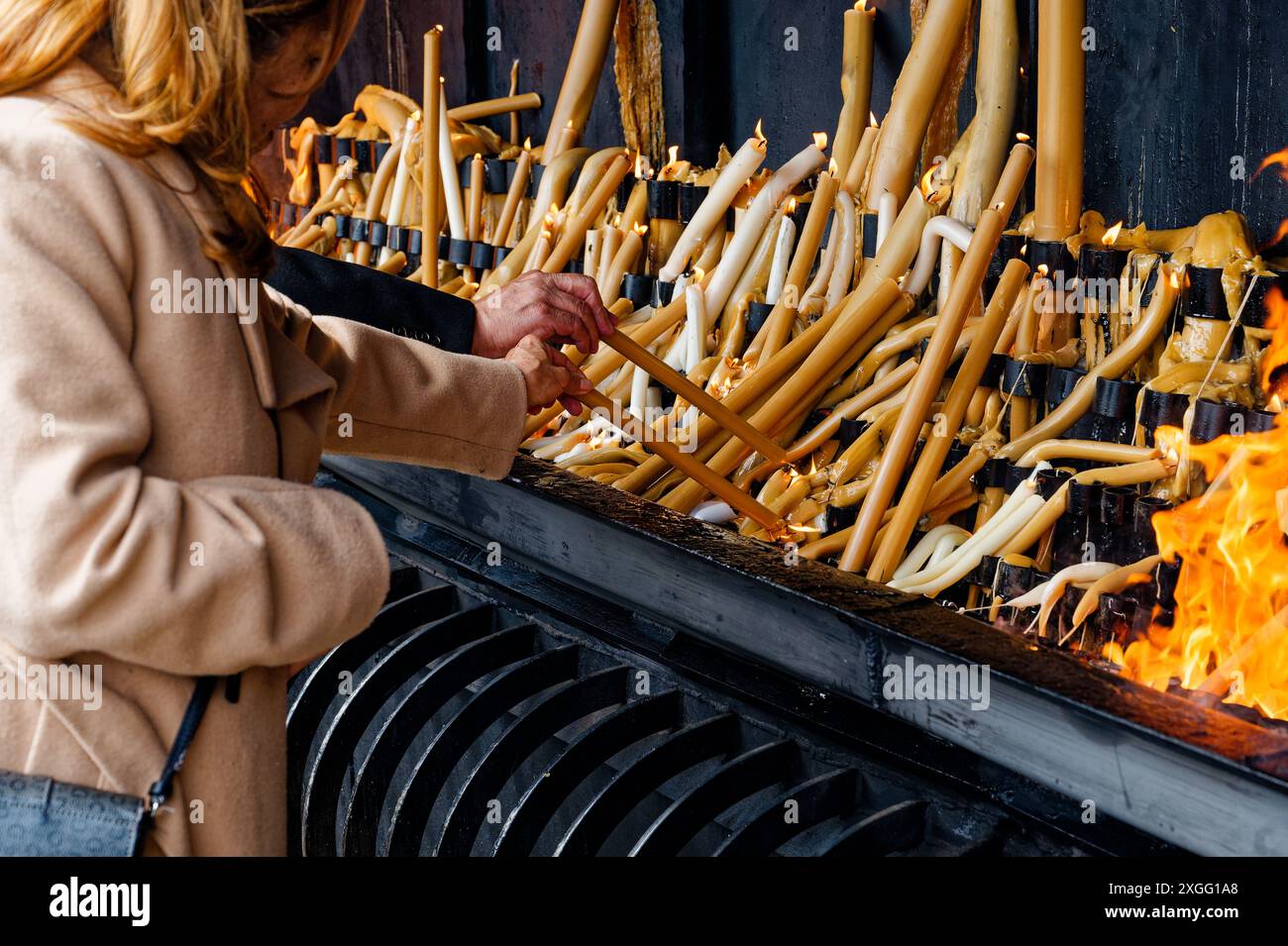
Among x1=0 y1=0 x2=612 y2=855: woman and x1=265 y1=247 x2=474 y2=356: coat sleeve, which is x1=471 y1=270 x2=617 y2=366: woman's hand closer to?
x1=265 y1=247 x2=474 y2=356: coat sleeve

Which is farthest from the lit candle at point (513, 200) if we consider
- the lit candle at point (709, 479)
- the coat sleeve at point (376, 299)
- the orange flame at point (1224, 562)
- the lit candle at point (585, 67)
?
the orange flame at point (1224, 562)

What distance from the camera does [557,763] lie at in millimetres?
1894

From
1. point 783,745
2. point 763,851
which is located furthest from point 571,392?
point 763,851

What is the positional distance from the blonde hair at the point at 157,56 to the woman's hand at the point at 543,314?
112cm

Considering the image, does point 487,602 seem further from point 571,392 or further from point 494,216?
point 494,216

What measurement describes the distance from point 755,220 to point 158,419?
2.15m

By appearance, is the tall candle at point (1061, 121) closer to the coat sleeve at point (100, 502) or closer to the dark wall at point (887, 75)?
the dark wall at point (887, 75)

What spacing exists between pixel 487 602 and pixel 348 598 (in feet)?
3.78

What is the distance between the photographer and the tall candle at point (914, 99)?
288 cm

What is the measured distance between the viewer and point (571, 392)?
88.2 inches

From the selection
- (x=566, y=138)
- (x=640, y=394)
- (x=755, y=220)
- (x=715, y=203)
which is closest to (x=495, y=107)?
(x=566, y=138)

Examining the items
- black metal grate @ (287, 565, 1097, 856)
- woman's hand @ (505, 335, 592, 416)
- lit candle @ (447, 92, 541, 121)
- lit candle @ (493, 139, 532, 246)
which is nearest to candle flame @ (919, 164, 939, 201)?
woman's hand @ (505, 335, 592, 416)

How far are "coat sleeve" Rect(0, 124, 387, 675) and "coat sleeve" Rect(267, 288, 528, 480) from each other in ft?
1.67
